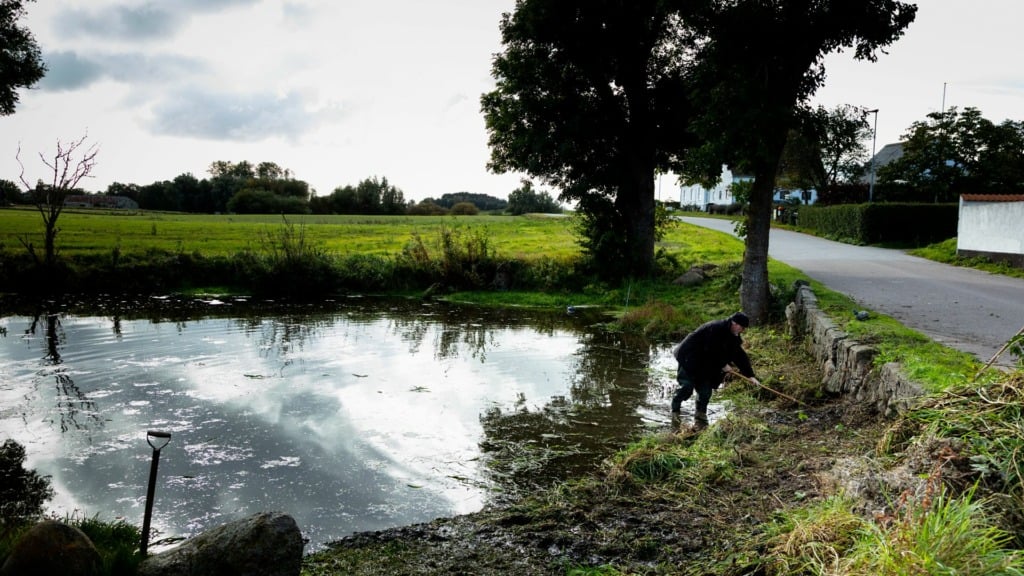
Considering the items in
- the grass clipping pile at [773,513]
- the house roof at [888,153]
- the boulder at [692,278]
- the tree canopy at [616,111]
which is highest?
the house roof at [888,153]

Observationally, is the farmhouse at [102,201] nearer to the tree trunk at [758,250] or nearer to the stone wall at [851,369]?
the tree trunk at [758,250]

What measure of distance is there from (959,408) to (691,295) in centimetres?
1511

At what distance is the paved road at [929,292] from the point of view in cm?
1162

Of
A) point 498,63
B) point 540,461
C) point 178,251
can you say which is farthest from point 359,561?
point 178,251

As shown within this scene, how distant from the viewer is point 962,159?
45656 millimetres

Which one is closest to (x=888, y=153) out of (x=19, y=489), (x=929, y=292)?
(x=929, y=292)

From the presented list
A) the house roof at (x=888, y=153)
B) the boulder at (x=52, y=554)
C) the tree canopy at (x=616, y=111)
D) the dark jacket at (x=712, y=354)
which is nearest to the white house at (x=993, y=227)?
the tree canopy at (x=616, y=111)

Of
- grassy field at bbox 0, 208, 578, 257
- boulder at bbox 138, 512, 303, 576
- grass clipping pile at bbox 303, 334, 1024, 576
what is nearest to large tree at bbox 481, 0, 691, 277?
grassy field at bbox 0, 208, 578, 257

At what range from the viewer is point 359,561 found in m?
5.93

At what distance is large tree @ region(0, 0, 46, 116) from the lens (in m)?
25.6

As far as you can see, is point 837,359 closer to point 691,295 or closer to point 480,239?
point 691,295

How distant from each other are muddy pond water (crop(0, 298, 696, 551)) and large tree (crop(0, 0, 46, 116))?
1258cm

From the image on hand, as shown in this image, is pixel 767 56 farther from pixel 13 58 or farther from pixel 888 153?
pixel 888 153

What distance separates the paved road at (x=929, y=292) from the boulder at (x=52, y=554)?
992 cm
